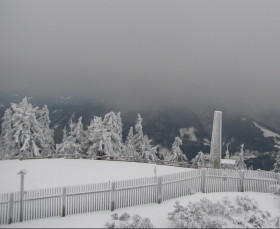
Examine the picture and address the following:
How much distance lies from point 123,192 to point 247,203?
753 cm

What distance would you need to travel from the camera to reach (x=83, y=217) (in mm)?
14492

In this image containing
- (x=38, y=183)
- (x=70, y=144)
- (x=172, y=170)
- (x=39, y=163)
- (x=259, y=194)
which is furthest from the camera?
(x=70, y=144)

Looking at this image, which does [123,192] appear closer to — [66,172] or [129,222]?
[129,222]

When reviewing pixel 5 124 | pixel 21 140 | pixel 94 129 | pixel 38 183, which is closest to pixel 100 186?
pixel 38 183

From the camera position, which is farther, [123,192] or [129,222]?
[123,192]

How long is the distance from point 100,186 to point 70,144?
2980 centimetres

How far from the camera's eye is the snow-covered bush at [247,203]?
15.6m

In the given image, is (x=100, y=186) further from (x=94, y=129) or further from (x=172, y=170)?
(x=94, y=129)

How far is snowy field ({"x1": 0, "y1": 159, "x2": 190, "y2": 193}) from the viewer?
2250 cm

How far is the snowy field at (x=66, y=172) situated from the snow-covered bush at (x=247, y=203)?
35.7ft

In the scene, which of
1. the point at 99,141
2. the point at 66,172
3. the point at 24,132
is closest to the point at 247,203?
the point at 66,172

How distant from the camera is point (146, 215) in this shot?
1493 centimetres

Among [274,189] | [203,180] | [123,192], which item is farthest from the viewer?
[274,189]

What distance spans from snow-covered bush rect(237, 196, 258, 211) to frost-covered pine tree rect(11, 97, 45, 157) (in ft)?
104
